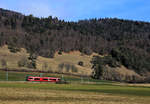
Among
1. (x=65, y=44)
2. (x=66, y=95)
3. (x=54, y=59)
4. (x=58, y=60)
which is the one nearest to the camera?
(x=66, y=95)

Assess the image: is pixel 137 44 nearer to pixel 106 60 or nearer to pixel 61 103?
pixel 106 60

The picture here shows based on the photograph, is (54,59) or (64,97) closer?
(64,97)

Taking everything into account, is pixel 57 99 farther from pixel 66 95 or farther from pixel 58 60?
pixel 58 60

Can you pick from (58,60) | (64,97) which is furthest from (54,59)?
(64,97)

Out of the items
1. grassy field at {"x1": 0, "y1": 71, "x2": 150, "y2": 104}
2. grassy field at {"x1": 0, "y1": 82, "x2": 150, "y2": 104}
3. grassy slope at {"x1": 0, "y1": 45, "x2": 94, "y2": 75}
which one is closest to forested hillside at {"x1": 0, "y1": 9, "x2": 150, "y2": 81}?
grassy slope at {"x1": 0, "y1": 45, "x2": 94, "y2": 75}

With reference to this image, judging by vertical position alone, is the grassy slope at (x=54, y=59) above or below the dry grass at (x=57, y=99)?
above

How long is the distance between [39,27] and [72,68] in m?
76.6

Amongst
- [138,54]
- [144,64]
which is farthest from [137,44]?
[144,64]

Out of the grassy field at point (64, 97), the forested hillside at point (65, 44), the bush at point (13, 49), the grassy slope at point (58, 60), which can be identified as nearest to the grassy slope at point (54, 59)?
the grassy slope at point (58, 60)

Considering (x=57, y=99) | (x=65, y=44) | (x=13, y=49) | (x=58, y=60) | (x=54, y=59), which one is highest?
(x=65, y=44)

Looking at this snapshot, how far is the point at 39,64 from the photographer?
122188mm

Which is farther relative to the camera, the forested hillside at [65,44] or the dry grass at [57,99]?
the forested hillside at [65,44]

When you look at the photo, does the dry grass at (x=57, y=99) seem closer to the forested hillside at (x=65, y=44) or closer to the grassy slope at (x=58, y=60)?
the grassy slope at (x=58, y=60)

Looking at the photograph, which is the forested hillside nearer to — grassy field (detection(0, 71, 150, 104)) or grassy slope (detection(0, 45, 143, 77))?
grassy slope (detection(0, 45, 143, 77))
